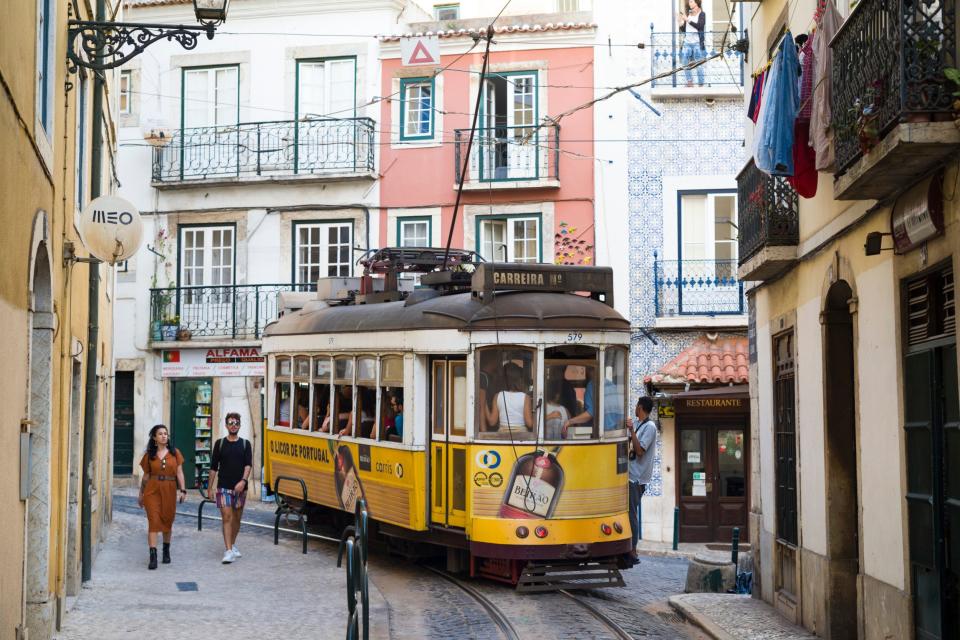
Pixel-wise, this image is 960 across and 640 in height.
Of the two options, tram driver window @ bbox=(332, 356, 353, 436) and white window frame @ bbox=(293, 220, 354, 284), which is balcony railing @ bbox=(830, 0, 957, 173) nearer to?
tram driver window @ bbox=(332, 356, 353, 436)

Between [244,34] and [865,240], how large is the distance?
1921cm

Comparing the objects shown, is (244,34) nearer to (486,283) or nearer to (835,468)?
(486,283)

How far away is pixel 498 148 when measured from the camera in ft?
84.3

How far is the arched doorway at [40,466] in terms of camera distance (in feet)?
33.7

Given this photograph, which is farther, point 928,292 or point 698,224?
point 698,224

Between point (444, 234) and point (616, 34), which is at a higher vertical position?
point (616, 34)

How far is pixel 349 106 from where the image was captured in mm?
26812

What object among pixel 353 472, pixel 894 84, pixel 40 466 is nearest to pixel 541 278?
pixel 353 472

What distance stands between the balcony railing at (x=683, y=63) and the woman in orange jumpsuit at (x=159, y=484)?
495 inches

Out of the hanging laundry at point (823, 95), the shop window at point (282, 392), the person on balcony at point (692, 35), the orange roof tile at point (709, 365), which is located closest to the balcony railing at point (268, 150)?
the person on balcony at point (692, 35)

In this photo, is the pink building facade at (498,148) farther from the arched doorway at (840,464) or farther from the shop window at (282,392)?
the arched doorway at (840,464)

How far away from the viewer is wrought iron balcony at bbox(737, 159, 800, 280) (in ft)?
43.6

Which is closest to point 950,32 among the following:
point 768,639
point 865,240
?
point 865,240

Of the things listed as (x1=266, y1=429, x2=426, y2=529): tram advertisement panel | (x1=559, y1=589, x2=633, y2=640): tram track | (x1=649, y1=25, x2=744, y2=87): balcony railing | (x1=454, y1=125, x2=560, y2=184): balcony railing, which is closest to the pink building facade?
(x1=454, y1=125, x2=560, y2=184): balcony railing
